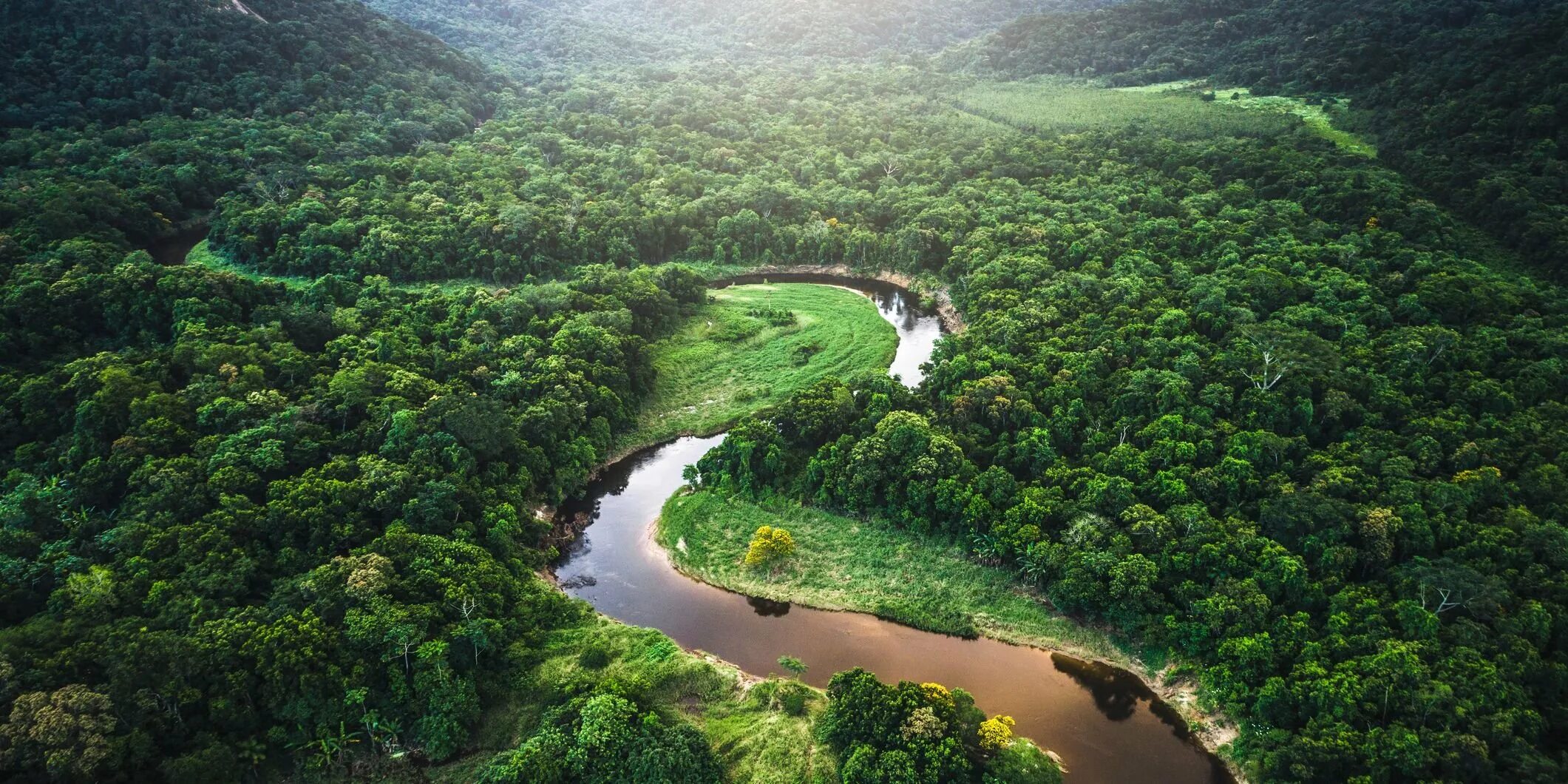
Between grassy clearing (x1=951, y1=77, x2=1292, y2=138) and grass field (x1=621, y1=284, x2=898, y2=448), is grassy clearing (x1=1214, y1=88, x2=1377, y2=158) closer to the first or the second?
grassy clearing (x1=951, y1=77, x2=1292, y2=138)

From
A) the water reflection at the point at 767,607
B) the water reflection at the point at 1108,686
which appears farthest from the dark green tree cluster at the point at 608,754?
the water reflection at the point at 1108,686

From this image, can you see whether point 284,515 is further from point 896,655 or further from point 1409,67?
point 1409,67

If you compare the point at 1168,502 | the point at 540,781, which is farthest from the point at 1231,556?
the point at 540,781

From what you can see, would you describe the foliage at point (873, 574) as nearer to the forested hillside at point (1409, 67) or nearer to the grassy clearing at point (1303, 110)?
the forested hillside at point (1409, 67)

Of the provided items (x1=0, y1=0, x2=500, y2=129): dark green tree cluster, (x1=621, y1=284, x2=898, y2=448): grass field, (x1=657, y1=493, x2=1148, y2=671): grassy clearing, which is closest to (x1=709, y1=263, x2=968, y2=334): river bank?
(x1=621, y1=284, x2=898, y2=448): grass field

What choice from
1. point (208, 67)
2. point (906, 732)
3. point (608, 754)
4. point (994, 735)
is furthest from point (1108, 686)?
point (208, 67)
